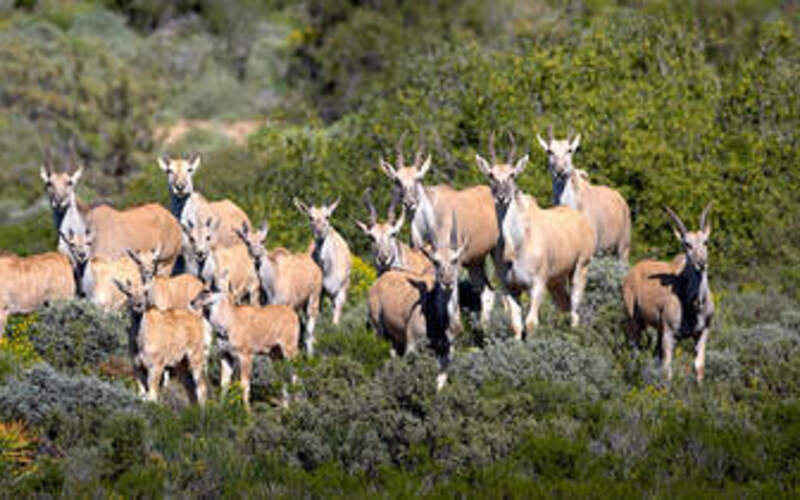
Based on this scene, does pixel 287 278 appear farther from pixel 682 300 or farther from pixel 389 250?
pixel 682 300

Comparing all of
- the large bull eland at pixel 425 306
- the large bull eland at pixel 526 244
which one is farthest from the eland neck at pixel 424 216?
the large bull eland at pixel 425 306

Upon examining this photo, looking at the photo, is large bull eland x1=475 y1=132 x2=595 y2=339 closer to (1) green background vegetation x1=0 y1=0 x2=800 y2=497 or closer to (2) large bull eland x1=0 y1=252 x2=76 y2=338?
(1) green background vegetation x1=0 y1=0 x2=800 y2=497

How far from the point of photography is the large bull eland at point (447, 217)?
56.5ft

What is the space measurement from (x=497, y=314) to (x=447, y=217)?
4.70ft

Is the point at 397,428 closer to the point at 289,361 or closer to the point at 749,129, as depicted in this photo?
the point at 289,361

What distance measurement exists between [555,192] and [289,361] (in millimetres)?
5739

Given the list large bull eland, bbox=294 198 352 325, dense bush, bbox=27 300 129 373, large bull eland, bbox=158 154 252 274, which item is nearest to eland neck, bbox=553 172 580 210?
large bull eland, bbox=294 198 352 325

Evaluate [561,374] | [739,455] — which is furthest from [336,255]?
[739,455]

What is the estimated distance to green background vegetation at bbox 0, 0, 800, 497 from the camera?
1221 centimetres

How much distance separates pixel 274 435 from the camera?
12852 millimetres

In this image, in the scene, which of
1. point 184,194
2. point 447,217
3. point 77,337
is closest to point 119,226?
point 184,194

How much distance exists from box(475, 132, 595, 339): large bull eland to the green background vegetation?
0.49m

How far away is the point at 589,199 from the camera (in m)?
19.4

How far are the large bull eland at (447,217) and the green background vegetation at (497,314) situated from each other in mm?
1232
